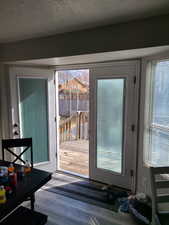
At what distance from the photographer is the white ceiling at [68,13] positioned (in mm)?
1495

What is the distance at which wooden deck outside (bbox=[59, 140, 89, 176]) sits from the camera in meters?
3.69

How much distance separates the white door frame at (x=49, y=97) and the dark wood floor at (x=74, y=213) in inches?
31.4

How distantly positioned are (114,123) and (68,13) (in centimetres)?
180

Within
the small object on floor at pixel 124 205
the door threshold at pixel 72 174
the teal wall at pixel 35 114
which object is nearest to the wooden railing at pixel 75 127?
the door threshold at pixel 72 174

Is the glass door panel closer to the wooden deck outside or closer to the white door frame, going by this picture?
the wooden deck outside

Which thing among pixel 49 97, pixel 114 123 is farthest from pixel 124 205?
pixel 49 97

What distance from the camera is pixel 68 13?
66.4 inches

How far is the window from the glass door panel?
0.45m

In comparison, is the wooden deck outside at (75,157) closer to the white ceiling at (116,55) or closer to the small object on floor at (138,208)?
the small object on floor at (138,208)

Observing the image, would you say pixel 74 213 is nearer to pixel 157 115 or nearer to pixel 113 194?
pixel 113 194

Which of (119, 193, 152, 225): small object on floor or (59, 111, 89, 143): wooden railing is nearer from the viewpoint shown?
(119, 193, 152, 225): small object on floor

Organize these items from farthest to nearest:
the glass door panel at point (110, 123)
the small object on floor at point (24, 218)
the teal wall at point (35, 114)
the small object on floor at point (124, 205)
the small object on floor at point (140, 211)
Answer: the teal wall at point (35, 114)
the glass door panel at point (110, 123)
the small object on floor at point (124, 205)
the small object on floor at point (140, 211)
the small object on floor at point (24, 218)

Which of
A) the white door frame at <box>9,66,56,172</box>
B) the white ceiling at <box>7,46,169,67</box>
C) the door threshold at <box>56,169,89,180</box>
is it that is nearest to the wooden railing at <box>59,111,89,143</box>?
the door threshold at <box>56,169,89,180</box>

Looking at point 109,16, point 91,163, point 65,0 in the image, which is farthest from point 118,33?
point 91,163
